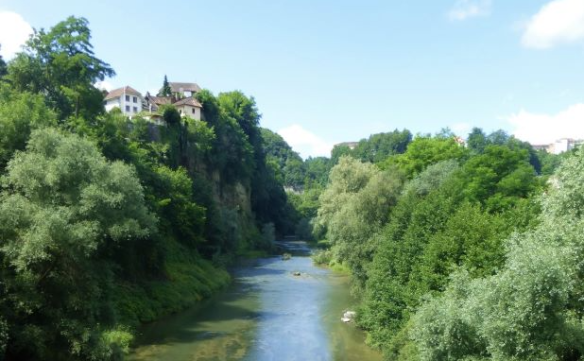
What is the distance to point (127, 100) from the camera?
97.4m

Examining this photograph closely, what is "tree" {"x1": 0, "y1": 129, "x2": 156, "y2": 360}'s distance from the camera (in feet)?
68.2

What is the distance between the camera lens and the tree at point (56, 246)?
20797 millimetres

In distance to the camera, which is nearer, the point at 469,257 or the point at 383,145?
the point at 469,257

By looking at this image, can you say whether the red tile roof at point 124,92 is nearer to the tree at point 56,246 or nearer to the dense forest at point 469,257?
the dense forest at point 469,257

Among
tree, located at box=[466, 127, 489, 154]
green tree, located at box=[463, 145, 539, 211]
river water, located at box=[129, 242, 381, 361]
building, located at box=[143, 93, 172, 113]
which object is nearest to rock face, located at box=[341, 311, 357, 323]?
river water, located at box=[129, 242, 381, 361]

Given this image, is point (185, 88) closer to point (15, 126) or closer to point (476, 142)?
point (476, 142)

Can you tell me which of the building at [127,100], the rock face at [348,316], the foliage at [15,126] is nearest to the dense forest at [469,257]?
the rock face at [348,316]

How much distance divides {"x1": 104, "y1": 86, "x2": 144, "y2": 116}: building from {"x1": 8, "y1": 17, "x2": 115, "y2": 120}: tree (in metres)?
48.4

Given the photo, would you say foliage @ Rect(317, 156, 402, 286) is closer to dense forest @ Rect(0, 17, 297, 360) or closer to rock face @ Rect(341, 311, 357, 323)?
rock face @ Rect(341, 311, 357, 323)

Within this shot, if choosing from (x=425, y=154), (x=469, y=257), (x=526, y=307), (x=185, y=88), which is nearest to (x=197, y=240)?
(x=425, y=154)

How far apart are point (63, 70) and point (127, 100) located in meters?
51.5

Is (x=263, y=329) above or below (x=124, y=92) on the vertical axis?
below

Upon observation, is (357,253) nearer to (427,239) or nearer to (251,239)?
(427,239)

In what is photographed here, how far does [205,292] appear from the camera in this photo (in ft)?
160
